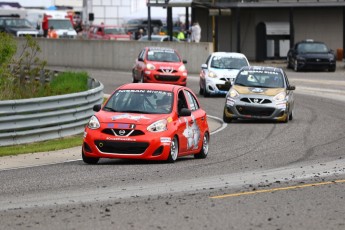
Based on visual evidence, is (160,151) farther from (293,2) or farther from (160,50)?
(293,2)

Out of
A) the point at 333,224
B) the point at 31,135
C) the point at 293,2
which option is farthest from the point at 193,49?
the point at 333,224

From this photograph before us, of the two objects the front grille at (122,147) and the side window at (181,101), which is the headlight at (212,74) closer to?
the side window at (181,101)

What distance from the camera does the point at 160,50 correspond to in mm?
42500

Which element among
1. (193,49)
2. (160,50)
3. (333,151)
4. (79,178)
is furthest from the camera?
(193,49)

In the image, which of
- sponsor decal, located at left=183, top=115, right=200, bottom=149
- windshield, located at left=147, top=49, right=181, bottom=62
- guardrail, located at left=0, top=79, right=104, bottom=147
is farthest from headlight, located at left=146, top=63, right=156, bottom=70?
sponsor decal, located at left=183, top=115, right=200, bottom=149

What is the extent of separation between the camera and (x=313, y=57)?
177 feet

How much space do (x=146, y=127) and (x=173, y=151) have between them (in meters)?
0.75

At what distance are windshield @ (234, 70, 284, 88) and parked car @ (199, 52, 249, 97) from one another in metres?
7.82

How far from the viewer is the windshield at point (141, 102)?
726 inches

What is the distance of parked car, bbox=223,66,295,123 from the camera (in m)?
28.4

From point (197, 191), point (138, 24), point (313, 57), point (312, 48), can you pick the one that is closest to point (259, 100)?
point (197, 191)

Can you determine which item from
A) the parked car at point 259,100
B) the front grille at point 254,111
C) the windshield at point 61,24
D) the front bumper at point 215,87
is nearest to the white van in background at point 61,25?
the windshield at point 61,24

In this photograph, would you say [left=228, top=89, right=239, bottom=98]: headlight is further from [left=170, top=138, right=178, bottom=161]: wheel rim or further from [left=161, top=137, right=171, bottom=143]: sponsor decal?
[left=161, top=137, right=171, bottom=143]: sponsor decal

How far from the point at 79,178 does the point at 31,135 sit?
22.4 ft
